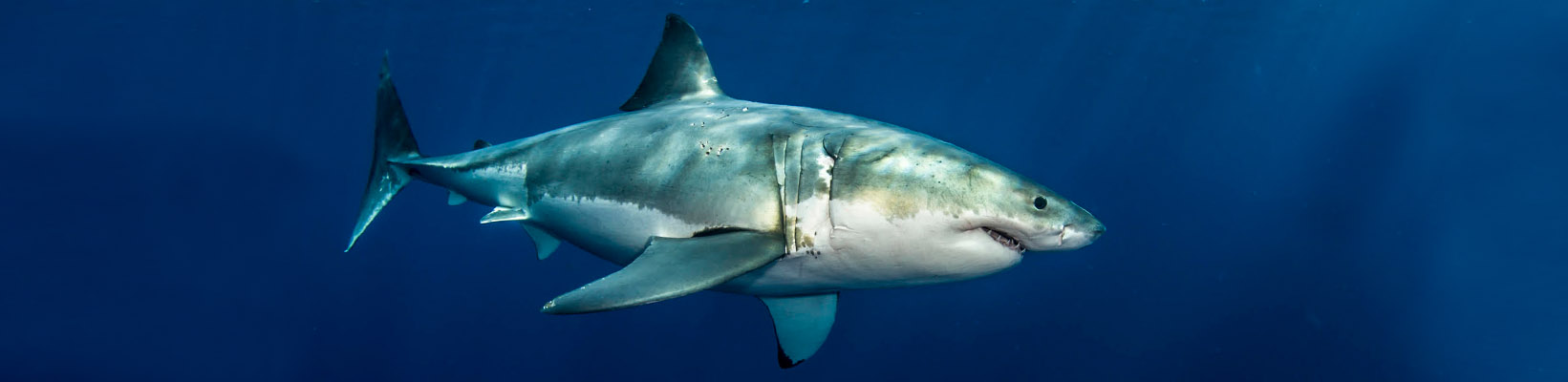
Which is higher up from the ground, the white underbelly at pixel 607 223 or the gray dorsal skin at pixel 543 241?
the white underbelly at pixel 607 223

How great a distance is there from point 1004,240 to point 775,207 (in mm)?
828

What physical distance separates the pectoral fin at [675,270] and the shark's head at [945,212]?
331 millimetres

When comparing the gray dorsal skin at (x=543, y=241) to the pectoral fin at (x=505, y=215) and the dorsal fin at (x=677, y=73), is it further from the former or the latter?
the dorsal fin at (x=677, y=73)

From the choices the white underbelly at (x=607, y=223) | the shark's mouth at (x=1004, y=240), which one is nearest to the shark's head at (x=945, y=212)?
the shark's mouth at (x=1004, y=240)

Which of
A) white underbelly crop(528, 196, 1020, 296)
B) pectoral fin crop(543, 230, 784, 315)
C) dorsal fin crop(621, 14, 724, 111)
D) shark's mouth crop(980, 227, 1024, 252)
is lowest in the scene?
pectoral fin crop(543, 230, 784, 315)

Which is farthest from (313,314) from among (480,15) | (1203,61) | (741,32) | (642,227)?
(1203,61)

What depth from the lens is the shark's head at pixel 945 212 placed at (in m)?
2.44

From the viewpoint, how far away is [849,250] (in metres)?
2.70

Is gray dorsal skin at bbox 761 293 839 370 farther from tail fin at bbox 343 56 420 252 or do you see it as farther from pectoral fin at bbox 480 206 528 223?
tail fin at bbox 343 56 420 252

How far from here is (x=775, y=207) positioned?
274 cm

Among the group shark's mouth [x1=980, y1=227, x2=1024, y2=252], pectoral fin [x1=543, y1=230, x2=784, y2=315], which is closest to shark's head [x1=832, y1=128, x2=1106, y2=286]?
shark's mouth [x1=980, y1=227, x2=1024, y2=252]

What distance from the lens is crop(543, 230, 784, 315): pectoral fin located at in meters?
2.17

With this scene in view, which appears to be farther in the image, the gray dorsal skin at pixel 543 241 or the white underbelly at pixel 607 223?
the gray dorsal skin at pixel 543 241

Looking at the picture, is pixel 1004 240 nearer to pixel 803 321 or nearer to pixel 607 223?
pixel 803 321
